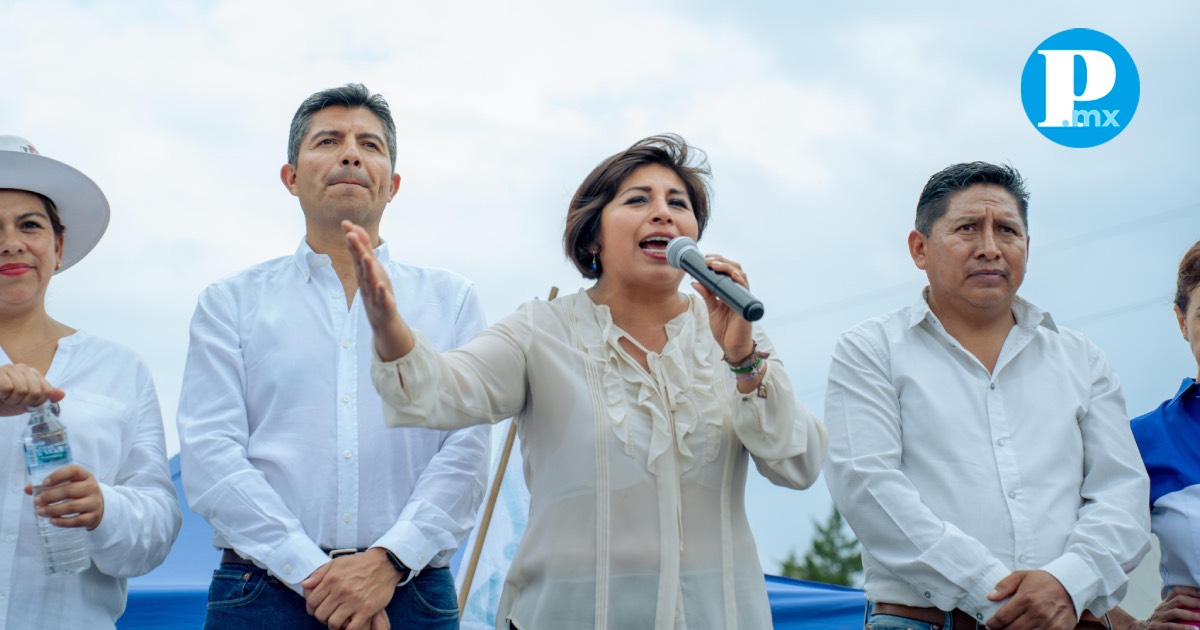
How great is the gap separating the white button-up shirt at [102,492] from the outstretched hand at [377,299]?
1.14 metres

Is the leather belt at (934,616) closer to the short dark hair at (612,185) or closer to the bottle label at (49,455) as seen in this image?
the short dark hair at (612,185)

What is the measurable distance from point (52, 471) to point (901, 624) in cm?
243

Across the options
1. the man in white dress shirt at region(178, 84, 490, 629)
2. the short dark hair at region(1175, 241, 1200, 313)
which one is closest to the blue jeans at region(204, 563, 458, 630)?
the man in white dress shirt at region(178, 84, 490, 629)

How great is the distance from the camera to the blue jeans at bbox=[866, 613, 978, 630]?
3451mm

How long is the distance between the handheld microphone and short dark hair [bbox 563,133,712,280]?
1.12 feet

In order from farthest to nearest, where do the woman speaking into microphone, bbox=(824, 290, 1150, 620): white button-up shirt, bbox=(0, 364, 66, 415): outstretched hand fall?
1. bbox=(824, 290, 1150, 620): white button-up shirt
2. bbox=(0, 364, 66, 415): outstretched hand
3. the woman speaking into microphone

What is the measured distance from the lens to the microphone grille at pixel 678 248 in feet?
10.3

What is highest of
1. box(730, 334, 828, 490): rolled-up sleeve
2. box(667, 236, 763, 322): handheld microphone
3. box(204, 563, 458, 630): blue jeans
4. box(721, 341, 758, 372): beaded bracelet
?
box(667, 236, 763, 322): handheld microphone

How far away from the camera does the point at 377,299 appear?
2729mm

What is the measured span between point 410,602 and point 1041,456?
1.91 m

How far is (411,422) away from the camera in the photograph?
2.85 m

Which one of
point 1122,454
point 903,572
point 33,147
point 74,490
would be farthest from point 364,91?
point 1122,454

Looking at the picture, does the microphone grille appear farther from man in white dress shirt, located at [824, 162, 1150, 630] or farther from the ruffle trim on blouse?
man in white dress shirt, located at [824, 162, 1150, 630]

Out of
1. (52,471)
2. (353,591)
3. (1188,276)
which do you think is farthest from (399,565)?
(1188,276)
